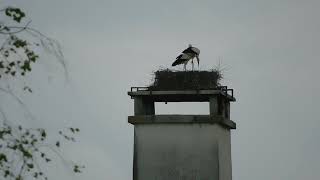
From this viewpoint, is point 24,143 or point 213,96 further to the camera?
point 213,96

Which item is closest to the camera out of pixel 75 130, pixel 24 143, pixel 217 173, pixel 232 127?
pixel 24 143

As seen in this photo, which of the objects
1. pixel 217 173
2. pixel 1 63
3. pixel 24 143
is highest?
pixel 1 63

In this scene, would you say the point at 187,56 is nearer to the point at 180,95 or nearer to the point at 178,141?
the point at 180,95

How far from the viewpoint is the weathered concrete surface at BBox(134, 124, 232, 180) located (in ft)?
69.4

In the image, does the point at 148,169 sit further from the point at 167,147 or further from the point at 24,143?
the point at 24,143

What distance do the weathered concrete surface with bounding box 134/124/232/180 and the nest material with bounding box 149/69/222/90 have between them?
98 cm

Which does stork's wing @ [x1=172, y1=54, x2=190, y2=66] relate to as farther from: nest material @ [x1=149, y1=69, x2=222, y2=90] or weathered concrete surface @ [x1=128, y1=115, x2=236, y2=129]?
weathered concrete surface @ [x1=128, y1=115, x2=236, y2=129]

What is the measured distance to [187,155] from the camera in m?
21.4

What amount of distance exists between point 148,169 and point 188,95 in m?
2.09

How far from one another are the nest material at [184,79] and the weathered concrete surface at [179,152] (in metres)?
0.98

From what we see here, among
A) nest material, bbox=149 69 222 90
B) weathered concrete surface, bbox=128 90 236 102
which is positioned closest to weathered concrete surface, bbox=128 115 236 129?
weathered concrete surface, bbox=128 90 236 102

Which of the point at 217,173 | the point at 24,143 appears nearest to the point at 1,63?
the point at 24,143

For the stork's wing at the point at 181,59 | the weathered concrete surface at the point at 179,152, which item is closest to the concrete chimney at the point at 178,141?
the weathered concrete surface at the point at 179,152

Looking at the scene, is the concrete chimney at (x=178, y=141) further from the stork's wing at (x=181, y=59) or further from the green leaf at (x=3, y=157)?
the green leaf at (x=3, y=157)
